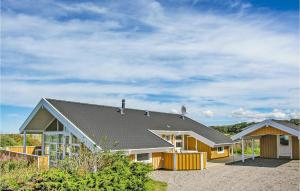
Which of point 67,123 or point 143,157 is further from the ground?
point 67,123

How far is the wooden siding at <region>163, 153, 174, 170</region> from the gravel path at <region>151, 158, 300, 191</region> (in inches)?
35.8

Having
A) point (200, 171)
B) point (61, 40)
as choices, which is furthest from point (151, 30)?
point (200, 171)

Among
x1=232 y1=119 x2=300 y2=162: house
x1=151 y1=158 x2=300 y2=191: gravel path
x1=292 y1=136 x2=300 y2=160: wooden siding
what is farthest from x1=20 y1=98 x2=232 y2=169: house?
x1=292 y1=136 x2=300 y2=160: wooden siding

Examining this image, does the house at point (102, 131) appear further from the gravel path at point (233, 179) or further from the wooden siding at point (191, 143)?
the gravel path at point (233, 179)

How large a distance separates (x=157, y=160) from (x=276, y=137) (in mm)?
12982

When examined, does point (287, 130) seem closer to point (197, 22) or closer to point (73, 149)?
point (197, 22)

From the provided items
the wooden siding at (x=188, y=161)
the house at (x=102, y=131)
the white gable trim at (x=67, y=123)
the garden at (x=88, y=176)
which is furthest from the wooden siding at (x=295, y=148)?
the white gable trim at (x=67, y=123)

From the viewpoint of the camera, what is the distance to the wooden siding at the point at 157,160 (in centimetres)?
1980

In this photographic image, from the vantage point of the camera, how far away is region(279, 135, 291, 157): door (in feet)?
88.4

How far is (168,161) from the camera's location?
66.0ft

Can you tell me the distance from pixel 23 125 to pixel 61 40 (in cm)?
861

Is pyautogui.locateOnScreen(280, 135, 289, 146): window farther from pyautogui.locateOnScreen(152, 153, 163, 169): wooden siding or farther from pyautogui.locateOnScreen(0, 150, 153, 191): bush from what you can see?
pyautogui.locateOnScreen(0, 150, 153, 191): bush

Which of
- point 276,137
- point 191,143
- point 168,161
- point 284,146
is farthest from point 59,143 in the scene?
point 284,146

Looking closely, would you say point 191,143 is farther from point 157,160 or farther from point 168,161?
point 157,160
